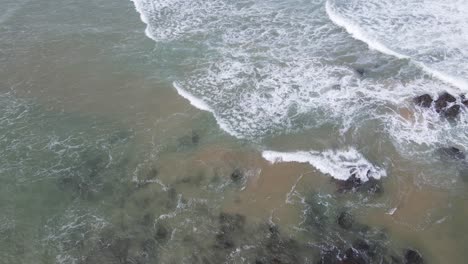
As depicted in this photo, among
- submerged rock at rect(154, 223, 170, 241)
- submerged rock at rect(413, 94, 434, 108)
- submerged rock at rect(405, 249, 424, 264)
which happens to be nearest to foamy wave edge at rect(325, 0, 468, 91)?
submerged rock at rect(413, 94, 434, 108)

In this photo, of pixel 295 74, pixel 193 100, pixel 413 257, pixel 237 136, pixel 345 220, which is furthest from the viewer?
pixel 295 74

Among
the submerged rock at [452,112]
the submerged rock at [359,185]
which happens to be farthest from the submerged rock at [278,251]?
the submerged rock at [452,112]

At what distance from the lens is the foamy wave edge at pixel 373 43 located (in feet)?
71.0

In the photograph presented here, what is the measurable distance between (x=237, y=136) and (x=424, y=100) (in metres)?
9.04

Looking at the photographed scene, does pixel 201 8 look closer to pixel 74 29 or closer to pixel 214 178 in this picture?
pixel 74 29

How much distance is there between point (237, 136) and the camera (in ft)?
65.0

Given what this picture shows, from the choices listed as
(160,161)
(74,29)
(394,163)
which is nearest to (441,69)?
(394,163)

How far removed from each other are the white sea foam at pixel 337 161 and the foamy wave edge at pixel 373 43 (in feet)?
23.7

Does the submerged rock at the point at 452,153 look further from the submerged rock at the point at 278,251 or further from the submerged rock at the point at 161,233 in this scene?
the submerged rock at the point at 161,233

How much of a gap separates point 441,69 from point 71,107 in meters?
19.1

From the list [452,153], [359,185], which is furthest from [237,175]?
[452,153]

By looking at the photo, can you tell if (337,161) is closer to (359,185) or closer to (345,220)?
(359,185)

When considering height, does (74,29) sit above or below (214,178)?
above

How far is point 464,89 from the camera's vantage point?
2108 centimetres
